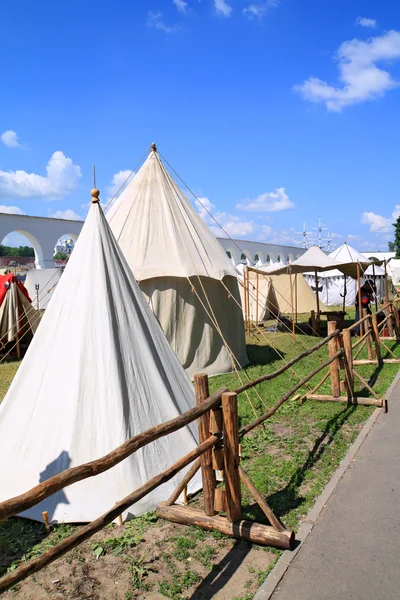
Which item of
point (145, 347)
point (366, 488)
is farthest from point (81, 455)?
point (366, 488)

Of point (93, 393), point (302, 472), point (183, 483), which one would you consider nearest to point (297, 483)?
point (302, 472)

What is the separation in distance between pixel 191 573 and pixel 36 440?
1917 mm

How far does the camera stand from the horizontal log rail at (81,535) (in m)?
2.40

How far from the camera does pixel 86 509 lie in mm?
4242

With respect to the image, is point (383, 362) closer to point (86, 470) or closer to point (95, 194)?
point (95, 194)

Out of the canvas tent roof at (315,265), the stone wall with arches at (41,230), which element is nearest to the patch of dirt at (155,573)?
the canvas tent roof at (315,265)

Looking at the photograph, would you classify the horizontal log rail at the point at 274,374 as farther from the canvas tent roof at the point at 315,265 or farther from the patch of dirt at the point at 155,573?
the canvas tent roof at the point at 315,265

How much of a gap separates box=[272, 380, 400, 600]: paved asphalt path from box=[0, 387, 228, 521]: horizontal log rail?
4.16ft

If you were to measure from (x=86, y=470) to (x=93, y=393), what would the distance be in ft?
6.10

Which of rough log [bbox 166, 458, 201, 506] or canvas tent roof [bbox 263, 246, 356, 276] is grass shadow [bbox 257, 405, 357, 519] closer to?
rough log [bbox 166, 458, 201, 506]

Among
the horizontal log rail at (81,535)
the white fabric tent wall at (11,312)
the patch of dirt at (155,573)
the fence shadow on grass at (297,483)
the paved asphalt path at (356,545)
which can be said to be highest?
the white fabric tent wall at (11,312)

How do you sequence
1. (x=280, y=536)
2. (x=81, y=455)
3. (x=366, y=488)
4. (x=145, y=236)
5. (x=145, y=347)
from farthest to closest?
(x=145, y=236), (x=145, y=347), (x=366, y=488), (x=81, y=455), (x=280, y=536)

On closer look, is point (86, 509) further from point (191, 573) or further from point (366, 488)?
point (366, 488)

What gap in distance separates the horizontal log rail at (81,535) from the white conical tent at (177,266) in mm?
5235
